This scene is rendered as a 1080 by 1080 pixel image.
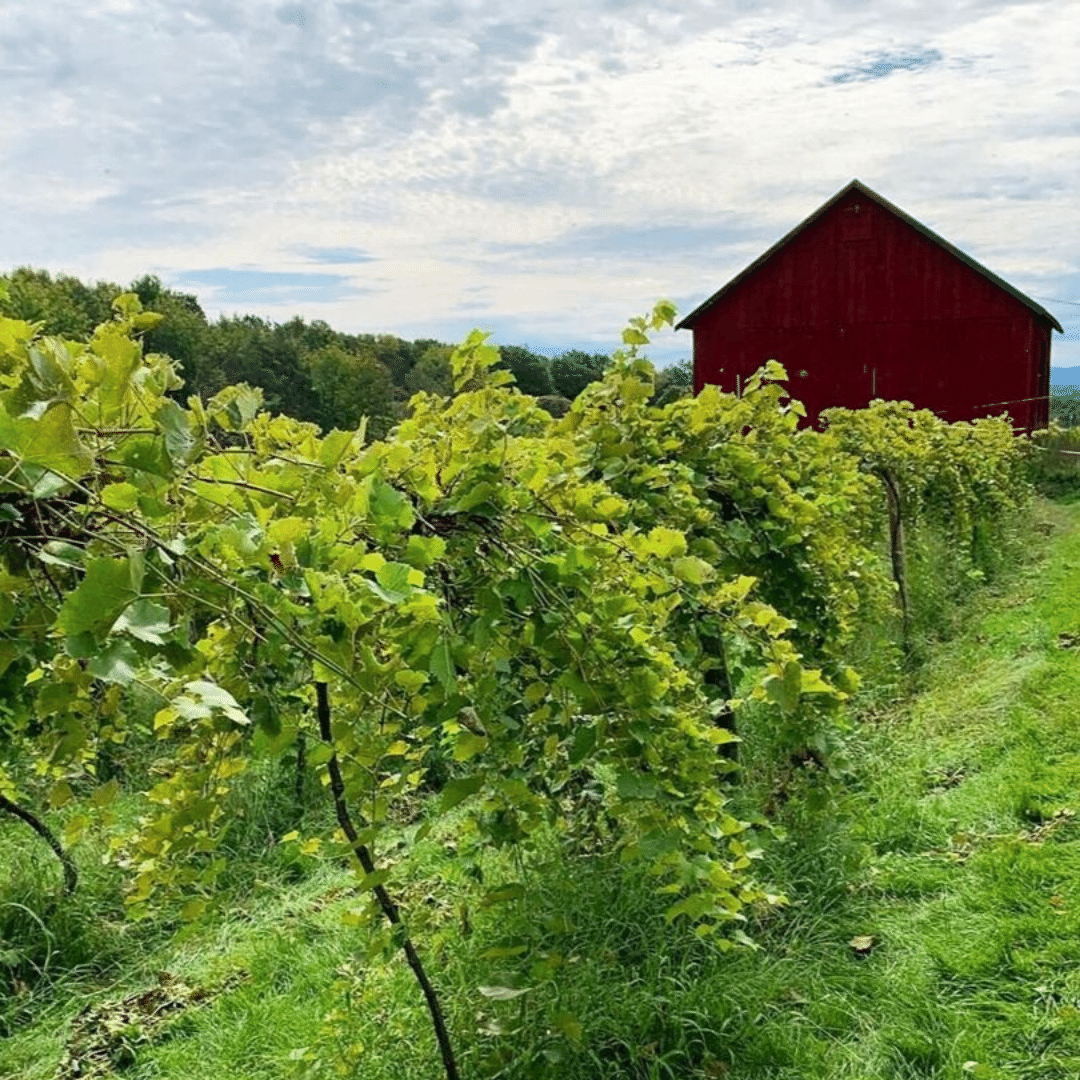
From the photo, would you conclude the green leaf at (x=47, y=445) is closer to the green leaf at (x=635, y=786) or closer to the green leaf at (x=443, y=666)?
the green leaf at (x=443, y=666)

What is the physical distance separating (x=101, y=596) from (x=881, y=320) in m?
20.0

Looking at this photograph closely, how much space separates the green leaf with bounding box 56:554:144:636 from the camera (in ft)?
2.74

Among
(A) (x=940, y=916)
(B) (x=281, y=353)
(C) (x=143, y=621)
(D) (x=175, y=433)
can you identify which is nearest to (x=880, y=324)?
(A) (x=940, y=916)

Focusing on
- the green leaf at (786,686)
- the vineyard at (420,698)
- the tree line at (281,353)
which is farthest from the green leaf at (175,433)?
the tree line at (281,353)

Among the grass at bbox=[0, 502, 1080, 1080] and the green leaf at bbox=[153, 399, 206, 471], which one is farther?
the grass at bbox=[0, 502, 1080, 1080]

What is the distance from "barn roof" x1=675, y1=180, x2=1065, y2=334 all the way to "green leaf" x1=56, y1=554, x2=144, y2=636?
56.5 feet

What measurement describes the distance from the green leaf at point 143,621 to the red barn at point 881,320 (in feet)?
59.7

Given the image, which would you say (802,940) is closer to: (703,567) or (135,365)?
(703,567)

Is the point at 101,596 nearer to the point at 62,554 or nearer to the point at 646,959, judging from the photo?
the point at 62,554

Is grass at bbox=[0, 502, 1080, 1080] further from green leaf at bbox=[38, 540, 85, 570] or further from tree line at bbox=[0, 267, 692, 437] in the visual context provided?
tree line at bbox=[0, 267, 692, 437]

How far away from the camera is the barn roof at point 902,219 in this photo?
1830 cm

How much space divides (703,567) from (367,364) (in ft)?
190

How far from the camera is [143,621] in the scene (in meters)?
0.84

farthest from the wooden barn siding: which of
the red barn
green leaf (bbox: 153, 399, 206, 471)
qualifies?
green leaf (bbox: 153, 399, 206, 471)
